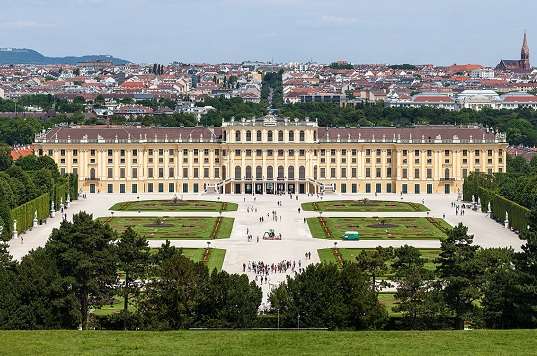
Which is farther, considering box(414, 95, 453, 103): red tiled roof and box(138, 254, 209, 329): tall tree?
box(414, 95, 453, 103): red tiled roof

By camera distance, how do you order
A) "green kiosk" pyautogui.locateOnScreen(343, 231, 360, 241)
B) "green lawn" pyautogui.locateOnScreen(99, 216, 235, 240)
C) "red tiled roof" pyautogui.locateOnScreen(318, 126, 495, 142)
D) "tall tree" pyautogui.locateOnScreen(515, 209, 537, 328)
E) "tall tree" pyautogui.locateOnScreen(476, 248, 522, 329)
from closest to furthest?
"tall tree" pyautogui.locateOnScreen(515, 209, 537, 328) → "tall tree" pyautogui.locateOnScreen(476, 248, 522, 329) → "green kiosk" pyautogui.locateOnScreen(343, 231, 360, 241) → "green lawn" pyautogui.locateOnScreen(99, 216, 235, 240) → "red tiled roof" pyautogui.locateOnScreen(318, 126, 495, 142)

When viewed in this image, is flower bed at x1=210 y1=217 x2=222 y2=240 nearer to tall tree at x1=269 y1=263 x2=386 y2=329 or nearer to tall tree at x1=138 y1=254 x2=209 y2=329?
tall tree at x1=138 y1=254 x2=209 y2=329

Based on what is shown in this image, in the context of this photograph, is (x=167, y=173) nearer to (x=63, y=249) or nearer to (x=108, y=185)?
(x=108, y=185)

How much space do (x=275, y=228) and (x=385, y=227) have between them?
21.8 ft

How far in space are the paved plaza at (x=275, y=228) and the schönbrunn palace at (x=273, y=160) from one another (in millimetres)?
3342

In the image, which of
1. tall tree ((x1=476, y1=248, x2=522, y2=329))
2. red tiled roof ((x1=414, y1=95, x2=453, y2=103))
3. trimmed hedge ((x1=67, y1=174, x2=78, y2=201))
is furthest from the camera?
red tiled roof ((x1=414, y1=95, x2=453, y2=103))

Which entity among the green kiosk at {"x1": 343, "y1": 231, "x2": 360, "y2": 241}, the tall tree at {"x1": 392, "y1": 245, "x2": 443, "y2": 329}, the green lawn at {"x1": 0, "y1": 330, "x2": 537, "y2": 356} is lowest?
the green kiosk at {"x1": 343, "y1": 231, "x2": 360, "y2": 241}

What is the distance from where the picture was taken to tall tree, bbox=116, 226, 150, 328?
4291 cm

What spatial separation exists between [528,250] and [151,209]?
48.9 metres

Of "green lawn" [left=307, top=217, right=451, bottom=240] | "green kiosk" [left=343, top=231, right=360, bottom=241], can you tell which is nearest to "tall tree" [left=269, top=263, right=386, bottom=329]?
"green kiosk" [left=343, top=231, right=360, bottom=241]

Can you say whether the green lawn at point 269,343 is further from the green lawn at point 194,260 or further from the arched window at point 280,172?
the arched window at point 280,172

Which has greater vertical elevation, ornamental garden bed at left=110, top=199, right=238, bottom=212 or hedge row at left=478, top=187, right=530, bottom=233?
hedge row at left=478, top=187, right=530, bottom=233

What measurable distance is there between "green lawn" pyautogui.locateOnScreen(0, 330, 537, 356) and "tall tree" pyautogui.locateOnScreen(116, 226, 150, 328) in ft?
29.0

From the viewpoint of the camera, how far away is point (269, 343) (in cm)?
3228
